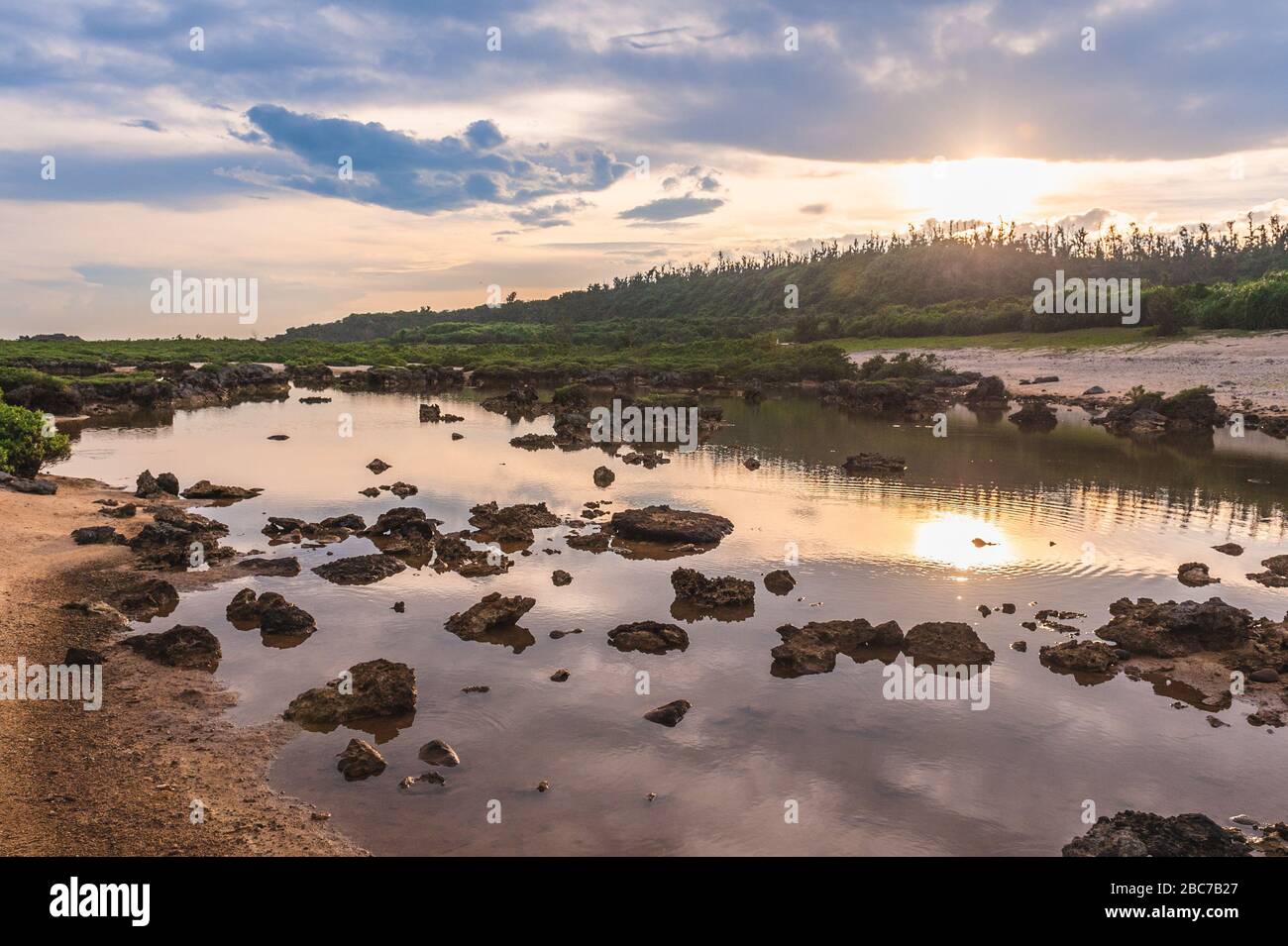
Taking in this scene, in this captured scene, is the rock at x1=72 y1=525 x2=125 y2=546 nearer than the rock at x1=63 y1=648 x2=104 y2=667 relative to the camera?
No

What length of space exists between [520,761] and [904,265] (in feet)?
549

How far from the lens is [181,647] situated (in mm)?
15453

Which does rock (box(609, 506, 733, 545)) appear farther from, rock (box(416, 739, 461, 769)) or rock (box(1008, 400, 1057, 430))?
rock (box(1008, 400, 1057, 430))

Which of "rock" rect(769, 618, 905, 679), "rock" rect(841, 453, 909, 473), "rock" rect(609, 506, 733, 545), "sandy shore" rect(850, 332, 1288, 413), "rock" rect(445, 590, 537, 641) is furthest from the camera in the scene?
"sandy shore" rect(850, 332, 1288, 413)

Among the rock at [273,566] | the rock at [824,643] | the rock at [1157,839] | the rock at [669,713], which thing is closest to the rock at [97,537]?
the rock at [273,566]

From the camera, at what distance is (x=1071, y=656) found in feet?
52.0

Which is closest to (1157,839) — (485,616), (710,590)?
(710,590)

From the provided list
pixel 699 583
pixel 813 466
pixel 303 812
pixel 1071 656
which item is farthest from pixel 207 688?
pixel 813 466

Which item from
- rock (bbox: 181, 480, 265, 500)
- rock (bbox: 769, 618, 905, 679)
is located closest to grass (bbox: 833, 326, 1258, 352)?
rock (bbox: 769, 618, 905, 679)

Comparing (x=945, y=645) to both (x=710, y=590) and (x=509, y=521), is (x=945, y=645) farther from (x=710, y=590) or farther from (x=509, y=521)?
(x=509, y=521)

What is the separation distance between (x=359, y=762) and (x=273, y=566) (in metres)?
10.3

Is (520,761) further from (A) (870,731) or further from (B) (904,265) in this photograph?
(B) (904,265)

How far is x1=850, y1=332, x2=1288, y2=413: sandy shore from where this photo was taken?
55.4 meters

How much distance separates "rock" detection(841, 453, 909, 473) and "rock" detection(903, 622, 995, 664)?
18989 mm
